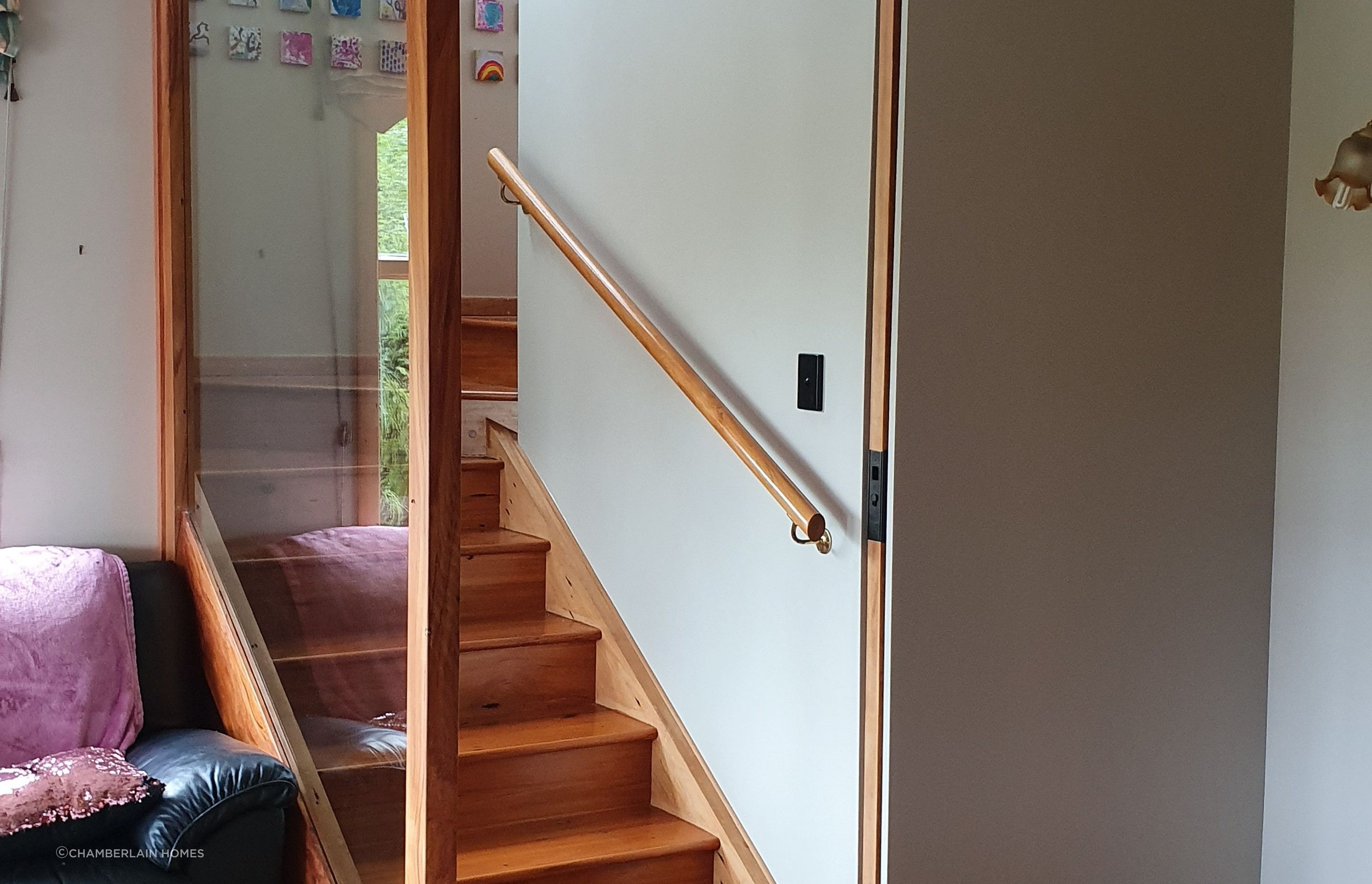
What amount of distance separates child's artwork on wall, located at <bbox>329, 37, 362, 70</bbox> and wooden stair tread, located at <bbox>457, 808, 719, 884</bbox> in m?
1.41

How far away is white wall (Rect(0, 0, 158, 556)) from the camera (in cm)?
285

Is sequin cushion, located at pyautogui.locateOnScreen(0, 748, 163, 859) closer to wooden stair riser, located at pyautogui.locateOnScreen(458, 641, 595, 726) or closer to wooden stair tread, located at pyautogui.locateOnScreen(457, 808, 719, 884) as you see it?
wooden stair tread, located at pyautogui.locateOnScreen(457, 808, 719, 884)

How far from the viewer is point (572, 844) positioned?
2.57 meters

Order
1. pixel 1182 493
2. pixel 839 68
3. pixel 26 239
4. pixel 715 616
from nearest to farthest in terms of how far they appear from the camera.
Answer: pixel 839 68 → pixel 1182 493 → pixel 715 616 → pixel 26 239

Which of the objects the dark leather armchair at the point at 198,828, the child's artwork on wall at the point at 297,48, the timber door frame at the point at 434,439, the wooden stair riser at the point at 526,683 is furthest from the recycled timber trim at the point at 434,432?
the wooden stair riser at the point at 526,683

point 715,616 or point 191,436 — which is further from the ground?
point 191,436

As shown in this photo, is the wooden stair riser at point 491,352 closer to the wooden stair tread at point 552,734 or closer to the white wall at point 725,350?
the white wall at point 725,350

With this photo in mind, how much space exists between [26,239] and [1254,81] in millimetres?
2599

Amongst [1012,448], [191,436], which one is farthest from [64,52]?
[1012,448]

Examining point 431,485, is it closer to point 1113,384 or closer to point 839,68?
point 839,68

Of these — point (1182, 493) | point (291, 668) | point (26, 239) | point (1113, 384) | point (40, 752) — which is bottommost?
point (40, 752)

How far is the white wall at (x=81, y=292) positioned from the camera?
285 centimetres

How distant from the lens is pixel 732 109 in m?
2.54

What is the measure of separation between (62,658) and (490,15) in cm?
283
